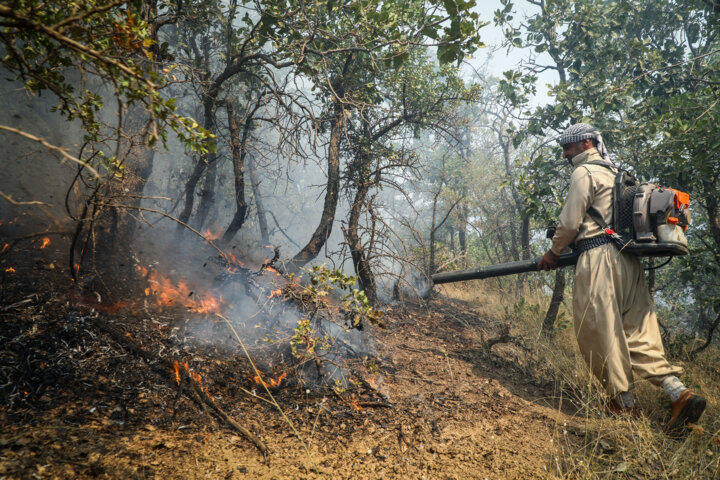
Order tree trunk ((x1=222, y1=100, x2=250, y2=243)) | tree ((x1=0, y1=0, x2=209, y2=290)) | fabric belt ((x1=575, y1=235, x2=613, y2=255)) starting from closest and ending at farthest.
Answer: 1. tree ((x1=0, y1=0, x2=209, y2=290))
2. fabric belt ((x1=575, y1=235, x2=613, y2=255))
3. tree trunk ((x1=222, y1=100, x2=250, y2=243))

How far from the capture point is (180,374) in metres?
2.22

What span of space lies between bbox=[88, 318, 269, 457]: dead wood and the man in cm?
252

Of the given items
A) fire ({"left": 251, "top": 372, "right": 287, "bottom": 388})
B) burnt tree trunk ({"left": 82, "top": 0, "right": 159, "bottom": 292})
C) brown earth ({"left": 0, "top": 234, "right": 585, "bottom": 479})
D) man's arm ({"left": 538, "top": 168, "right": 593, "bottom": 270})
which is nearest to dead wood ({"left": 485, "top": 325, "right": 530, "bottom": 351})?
brown earth ({"left": 0, "top": 234, "right": 585, "bottom": 479})

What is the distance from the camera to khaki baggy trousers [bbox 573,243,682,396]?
8.11 feet

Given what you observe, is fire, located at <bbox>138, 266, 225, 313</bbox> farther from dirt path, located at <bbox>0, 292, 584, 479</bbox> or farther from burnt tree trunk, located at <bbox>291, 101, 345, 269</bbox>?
burnt tree trunk, located at <bbox>291, 101, 345, 269</bbox>

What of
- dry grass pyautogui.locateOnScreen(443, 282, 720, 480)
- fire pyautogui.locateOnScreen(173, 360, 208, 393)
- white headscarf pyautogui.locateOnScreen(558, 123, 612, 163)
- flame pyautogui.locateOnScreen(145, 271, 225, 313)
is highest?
white headscarf pyautogui.locateOnScreen(558, 123, 612, 163)

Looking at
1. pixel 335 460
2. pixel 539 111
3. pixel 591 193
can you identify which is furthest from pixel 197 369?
pixel 539 111

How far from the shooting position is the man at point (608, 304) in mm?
2426

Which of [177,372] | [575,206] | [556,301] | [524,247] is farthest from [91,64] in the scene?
[524,247]

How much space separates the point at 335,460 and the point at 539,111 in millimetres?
5650

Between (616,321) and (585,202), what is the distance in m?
0.98

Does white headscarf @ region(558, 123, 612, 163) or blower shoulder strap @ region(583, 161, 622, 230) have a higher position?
white headscarf @ region(558, 123, 612, 163)

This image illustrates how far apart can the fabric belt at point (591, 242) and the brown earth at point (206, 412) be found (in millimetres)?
1341

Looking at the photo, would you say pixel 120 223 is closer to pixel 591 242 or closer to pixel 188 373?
pixel 188 373
